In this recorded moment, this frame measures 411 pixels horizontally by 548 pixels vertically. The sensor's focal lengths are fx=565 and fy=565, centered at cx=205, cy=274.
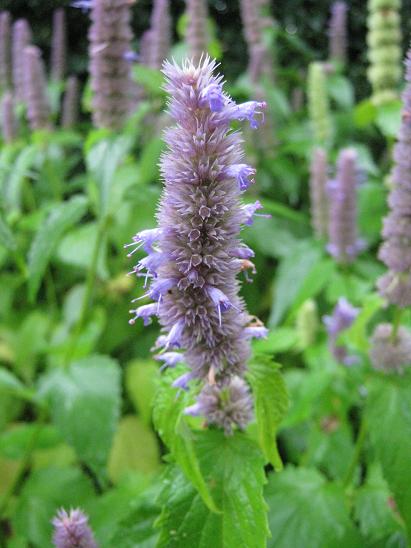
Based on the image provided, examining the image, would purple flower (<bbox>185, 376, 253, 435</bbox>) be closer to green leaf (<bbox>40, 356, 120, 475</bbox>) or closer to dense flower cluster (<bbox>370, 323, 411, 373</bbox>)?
dense flower cluster (<bbox>370, 323, 411, 373</bbox>)

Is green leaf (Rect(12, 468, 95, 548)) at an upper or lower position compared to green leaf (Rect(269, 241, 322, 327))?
lower

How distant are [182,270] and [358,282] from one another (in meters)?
1.96

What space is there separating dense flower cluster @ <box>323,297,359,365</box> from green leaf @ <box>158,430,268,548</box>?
3.42 ft

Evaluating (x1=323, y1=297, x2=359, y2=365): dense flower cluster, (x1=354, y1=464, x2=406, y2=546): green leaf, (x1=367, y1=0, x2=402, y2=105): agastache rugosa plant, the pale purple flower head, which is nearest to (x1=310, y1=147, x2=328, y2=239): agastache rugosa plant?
(x1=367, y1=0, x2=402, y2=105): agastache rugosa plant

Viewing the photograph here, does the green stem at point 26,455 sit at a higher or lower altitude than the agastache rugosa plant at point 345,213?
lower

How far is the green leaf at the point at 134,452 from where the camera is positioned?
122 inches

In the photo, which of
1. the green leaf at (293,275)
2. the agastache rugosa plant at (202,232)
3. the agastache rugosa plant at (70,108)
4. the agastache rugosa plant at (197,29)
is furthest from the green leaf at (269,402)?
the agastache rugosa plant at (70,108)

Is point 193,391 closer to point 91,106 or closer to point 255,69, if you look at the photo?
point 91,106

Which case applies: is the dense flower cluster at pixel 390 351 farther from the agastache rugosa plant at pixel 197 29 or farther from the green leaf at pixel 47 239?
the agastache rugosa plant at pixel 197 29

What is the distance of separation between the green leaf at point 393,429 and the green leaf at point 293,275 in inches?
40.4

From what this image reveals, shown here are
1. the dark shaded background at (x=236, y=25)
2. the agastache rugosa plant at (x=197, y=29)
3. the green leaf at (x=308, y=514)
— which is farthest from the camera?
the dark shaded background at (x=236, y=25)

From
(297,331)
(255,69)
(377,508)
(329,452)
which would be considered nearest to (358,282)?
(297,331)

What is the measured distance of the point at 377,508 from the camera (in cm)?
199

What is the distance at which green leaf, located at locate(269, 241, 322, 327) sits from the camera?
289 centimetres
